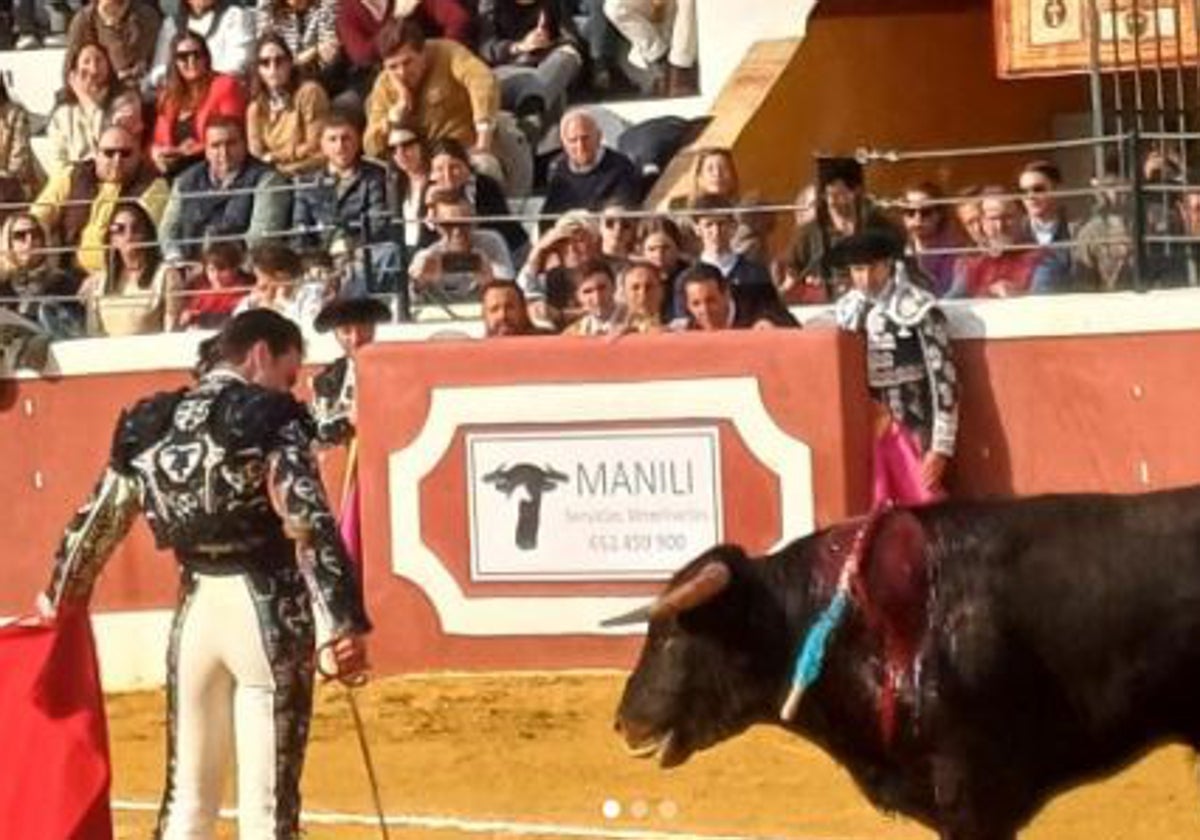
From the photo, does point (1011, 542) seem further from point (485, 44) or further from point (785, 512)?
point (485, 44)

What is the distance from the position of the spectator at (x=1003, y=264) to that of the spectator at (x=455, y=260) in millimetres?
2284

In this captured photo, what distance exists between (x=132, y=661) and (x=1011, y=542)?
8266 millimetres

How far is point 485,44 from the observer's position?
2095 cm

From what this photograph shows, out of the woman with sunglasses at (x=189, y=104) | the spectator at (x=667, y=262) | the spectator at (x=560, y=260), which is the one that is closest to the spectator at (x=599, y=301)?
the spectator at (x=667, y=262)

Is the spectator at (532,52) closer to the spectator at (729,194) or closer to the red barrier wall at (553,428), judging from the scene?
the spectator at (729,194)

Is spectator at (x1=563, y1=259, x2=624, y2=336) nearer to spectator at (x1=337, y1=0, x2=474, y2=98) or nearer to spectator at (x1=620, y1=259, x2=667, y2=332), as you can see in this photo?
spectator at (x1=620, y1=259, x2=667, y2=332)

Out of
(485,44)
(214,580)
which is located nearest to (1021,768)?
(214,580)

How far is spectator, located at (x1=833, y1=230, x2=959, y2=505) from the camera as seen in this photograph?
16500 mm

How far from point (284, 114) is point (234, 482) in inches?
360

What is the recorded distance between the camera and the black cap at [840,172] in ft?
55.9

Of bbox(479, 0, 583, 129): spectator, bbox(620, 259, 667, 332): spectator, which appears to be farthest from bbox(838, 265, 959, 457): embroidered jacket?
bbox(479, 0, 583, 129): spectator

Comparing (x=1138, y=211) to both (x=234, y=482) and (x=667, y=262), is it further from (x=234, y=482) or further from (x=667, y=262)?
(x=234, y=482)

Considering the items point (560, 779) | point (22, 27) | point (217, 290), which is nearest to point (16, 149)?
point (22, 27)

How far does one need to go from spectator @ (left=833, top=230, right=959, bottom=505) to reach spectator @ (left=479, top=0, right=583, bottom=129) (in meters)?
3.96
